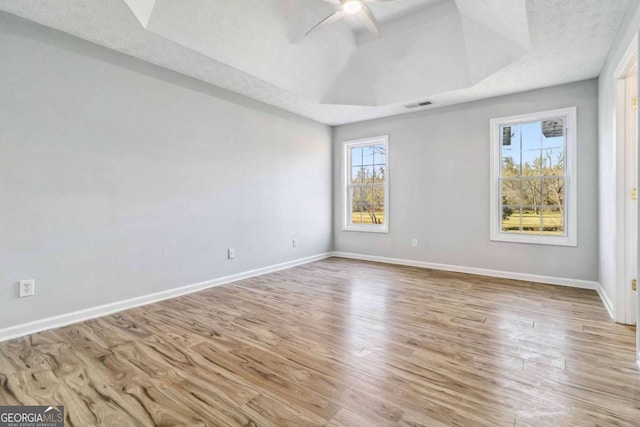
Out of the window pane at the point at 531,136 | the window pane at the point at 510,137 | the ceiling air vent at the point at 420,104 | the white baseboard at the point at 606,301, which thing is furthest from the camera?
the ceiling air vent at the point at 420,104

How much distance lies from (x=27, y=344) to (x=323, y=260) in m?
4.05

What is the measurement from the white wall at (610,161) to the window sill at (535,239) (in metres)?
0.37

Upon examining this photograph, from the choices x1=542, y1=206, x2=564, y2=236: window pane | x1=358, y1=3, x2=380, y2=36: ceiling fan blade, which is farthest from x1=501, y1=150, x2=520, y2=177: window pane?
x1=358, y1=3, x2=380, y2=36: ceiling fan blade

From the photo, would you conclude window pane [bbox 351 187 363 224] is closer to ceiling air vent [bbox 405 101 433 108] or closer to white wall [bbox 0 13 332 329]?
ceiling air vent [bbox 405 101 433 108]

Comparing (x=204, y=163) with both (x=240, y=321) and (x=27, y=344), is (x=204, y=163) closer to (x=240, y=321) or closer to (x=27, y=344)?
(x=240, y=321)

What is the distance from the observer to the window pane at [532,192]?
4.23 m

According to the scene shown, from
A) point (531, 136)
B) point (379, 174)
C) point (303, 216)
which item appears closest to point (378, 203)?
point (379, 174)

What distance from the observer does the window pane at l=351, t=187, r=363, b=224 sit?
5.95 meters

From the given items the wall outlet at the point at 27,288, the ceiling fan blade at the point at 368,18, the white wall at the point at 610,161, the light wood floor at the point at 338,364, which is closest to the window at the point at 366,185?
the light wood floor at the point at 338,364

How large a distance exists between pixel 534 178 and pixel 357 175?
9.33 feet

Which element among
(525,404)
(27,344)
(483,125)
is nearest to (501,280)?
(483,125)

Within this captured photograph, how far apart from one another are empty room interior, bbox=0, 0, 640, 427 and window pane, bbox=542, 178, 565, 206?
0.06 m

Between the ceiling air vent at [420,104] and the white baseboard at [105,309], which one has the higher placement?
the ceiling air vent at [420,104]

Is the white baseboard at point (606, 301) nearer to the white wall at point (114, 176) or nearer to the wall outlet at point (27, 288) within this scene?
the white wall at point (114, 176)
